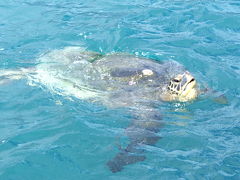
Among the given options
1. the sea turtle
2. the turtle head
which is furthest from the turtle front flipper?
the turtle head

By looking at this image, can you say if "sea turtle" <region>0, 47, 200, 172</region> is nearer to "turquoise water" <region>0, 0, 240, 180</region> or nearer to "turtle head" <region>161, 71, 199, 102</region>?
"turtle head" <region>161, 71, 199, 102</region>

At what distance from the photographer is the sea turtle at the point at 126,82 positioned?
252 inches

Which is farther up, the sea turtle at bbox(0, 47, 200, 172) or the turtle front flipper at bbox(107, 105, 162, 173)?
the sea turtle at bbox(0, 47, 200, 172)

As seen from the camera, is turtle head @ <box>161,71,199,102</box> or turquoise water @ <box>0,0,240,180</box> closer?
turquoise water @ <box>0,0,240,180</box>

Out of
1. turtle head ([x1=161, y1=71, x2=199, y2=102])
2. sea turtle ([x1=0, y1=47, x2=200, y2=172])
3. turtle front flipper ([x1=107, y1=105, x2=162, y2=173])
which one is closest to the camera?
turtle front flipper ([x1=107, y1=105, x2=162, y2=173])

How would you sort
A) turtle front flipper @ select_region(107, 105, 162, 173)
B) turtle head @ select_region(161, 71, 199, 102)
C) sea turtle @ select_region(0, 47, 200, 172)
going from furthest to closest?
turtle head @ select_region(161, 71, 199, 102) < sea turtle @ select_region(0, 47, 200, 172) < turtle front flipper @ select_region(107, 105, 162, 173)

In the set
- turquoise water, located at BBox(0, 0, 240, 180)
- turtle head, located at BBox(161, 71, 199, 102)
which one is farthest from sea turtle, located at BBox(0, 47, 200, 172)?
turquoise water, located at BBox(0, 0, 240, 180)

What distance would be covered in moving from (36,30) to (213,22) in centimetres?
558

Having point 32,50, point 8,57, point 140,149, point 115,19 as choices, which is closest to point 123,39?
point 115,19

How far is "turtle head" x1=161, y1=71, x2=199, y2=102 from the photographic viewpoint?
268 inches

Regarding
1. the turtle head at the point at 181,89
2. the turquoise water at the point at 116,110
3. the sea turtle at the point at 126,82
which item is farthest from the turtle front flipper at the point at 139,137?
the turtle head at the point at 181,89

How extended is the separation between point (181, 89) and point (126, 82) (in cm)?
121

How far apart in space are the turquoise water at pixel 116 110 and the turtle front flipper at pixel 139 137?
0.36 ft

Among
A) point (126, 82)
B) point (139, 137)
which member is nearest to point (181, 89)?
point (126, 82)
